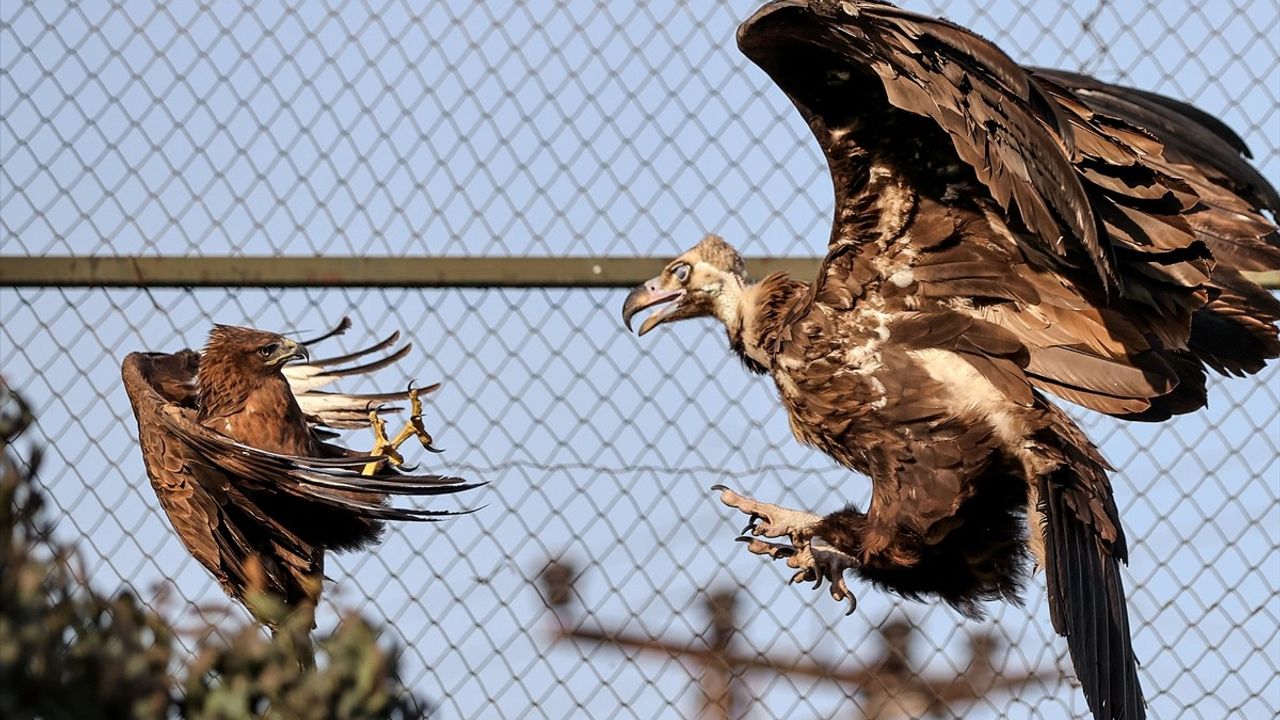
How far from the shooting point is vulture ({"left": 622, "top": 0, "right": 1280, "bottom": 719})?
3.17 m

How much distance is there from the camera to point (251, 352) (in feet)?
14.3

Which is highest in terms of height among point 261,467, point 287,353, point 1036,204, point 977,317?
point 287,353

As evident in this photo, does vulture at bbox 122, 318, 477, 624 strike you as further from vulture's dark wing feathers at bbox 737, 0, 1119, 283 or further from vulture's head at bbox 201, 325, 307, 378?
vulture's dark wing feathers at bbox 737, 0, 1119, 283

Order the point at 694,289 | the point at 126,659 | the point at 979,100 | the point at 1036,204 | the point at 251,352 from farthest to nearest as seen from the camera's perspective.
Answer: the point at 251,352
the point at 694,289
the point at 1036,204
the point at 979,100
the point at 126,659

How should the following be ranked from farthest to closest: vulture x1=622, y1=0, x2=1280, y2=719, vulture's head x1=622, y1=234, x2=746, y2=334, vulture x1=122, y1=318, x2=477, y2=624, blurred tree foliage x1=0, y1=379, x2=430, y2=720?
vulture's head x1=622, y1=234, x2=746, y2=334
vulture x1=122, y1=318, x2=477, y2=624
vulture x1=622, y1=0, x2=1280, y2=719
blurred tree foliage x1=0, y1=379, x2=430, y2=720

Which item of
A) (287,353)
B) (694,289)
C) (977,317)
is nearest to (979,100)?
(977,317)

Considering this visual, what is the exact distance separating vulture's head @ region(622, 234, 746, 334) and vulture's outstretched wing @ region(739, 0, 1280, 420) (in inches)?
10.5

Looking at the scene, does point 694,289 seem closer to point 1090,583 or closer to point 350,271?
point 350,271

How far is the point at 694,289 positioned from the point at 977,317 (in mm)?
655

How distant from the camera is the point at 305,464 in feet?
12.0

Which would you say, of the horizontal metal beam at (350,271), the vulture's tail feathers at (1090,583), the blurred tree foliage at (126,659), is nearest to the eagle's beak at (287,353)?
the horizontal metal beam at (350,271)

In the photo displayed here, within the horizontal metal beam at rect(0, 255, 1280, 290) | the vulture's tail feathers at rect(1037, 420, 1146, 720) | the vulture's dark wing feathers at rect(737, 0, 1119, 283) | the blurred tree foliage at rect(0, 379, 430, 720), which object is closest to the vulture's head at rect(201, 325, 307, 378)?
the horizontal metal beam at rect(0, 255, 1280, 290)

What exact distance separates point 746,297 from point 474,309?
651 mm

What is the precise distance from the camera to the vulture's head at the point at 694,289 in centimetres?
397
